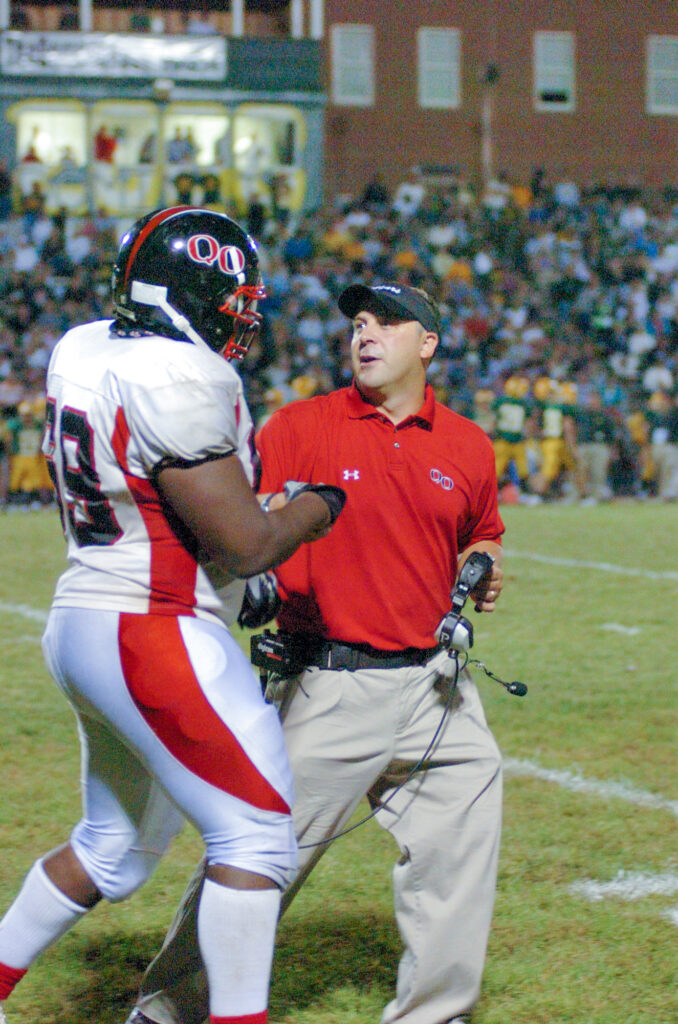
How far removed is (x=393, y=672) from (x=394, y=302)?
89cm

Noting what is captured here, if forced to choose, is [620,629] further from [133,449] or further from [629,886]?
[133,449]

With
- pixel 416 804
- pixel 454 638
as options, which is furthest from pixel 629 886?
pixel 454 638

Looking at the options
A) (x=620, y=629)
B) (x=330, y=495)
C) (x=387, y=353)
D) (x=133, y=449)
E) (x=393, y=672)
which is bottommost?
(x=620, y=629)

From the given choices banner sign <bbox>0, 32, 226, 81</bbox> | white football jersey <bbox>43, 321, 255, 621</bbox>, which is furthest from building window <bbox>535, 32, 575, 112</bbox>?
white football jersey <bbox>43, 321, 255, 621</bbox>

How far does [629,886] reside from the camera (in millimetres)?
3877

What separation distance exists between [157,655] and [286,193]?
78.5 ft

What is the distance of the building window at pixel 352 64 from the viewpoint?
27.8 meters

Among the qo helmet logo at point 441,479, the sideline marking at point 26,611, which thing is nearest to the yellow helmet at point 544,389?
the sideline marking at point 26,611

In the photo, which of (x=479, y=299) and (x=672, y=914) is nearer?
(x=672, y=914)

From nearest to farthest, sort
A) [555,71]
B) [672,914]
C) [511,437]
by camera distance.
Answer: [672,914]
[511,437]
[555,71]

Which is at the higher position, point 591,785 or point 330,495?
point 330,495

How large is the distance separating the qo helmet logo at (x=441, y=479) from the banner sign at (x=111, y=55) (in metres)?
23.5

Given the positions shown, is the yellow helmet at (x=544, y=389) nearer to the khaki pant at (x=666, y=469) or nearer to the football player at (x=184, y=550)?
the khaki pant at (x=666, y=469)

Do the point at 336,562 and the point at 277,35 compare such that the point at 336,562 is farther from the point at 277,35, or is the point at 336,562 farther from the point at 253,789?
the point at 277,35
